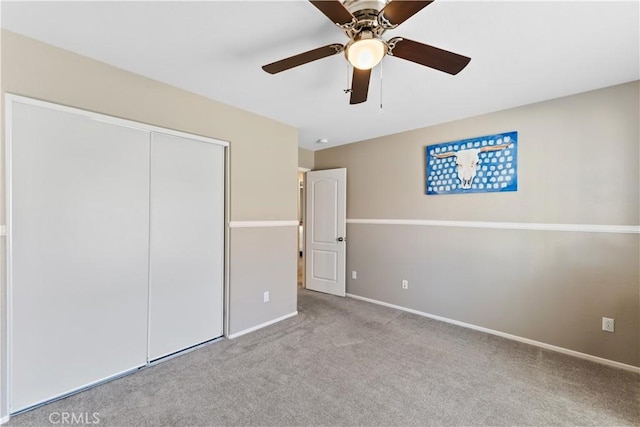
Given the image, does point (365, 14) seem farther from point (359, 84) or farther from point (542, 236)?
point (542, 236)

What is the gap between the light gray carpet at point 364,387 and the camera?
69.2 inches

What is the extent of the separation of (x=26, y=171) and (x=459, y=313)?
404 cm

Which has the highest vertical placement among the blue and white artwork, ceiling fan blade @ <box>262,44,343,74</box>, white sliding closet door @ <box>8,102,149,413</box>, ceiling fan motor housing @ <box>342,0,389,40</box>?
ceiling fan motor housing @ <box>342,0,389,40</box>

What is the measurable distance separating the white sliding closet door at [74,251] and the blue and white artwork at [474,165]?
10.0 ft

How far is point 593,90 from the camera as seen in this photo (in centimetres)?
245

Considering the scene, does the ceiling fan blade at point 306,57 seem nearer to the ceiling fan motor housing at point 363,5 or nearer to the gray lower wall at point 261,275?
the ceiling fan motor housing at point 363,5

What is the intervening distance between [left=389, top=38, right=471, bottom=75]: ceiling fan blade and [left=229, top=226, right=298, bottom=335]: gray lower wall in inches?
85.8

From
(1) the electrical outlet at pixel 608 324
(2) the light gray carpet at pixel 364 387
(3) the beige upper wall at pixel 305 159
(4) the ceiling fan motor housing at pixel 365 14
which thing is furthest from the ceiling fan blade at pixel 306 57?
(1) the electrical outlet at pixel 608 324

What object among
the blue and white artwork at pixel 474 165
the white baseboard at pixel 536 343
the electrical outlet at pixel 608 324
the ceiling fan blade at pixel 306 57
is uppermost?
the ceiling fan blade at pixel 306 57

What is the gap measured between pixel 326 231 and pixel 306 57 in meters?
3.08

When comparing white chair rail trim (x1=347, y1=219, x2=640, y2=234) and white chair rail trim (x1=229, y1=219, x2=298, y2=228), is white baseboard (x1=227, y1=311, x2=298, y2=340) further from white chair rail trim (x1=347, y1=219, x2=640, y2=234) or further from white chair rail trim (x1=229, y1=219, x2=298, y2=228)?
white chair rail trim (x1=347, y1=219, x2=640, y2=234)

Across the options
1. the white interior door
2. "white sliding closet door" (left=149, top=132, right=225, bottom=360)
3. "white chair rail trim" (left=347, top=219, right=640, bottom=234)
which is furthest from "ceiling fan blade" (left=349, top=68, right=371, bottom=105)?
the white interior door

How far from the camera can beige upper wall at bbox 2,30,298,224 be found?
1.76 meters

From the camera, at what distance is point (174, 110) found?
2.43m
